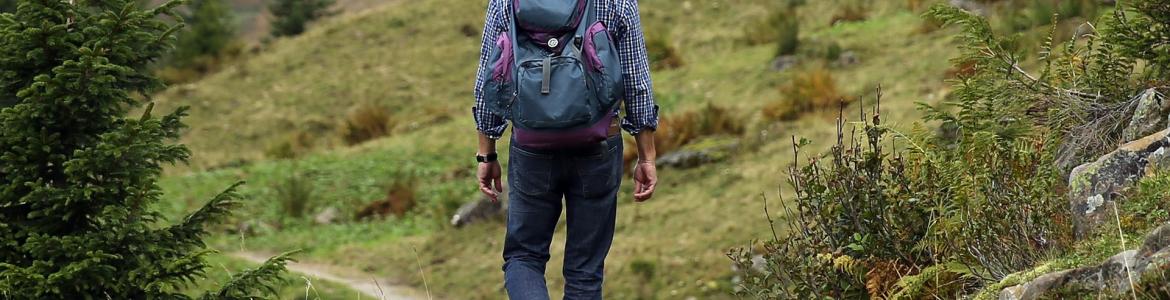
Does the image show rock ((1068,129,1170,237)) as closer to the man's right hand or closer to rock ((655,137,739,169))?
the man's right hand

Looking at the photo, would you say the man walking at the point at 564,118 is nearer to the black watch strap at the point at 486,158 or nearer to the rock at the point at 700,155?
the black watch strap at the point at 486,158

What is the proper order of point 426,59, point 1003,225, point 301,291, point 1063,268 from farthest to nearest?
point 426,59 → point 301,291 → point 1003,225 → point 1063,268

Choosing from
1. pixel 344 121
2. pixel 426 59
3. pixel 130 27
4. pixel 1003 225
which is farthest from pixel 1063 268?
pixel 426 59

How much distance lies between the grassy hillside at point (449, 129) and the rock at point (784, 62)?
0.42 feet

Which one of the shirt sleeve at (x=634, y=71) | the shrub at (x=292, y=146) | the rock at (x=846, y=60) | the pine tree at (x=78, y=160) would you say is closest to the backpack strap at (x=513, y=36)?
the shirt sleeve at (x=634, y=71)

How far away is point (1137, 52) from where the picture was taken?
4887mm

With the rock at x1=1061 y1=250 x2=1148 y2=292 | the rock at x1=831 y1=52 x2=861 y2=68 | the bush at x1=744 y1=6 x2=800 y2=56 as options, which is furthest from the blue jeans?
the bush at x1=744 y1=6 x2=800 y2=56

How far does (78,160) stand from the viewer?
5.16 meters

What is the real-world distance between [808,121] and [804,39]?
457 centimetres

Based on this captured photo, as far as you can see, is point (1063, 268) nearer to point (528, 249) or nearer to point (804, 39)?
point (528, 249)

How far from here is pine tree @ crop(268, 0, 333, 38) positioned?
38.4 metres

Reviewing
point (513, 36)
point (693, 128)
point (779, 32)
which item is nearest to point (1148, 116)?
point (513, 36)

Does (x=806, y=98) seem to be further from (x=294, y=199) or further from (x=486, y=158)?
(x=486, y=158)

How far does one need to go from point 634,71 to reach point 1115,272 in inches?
62.7
